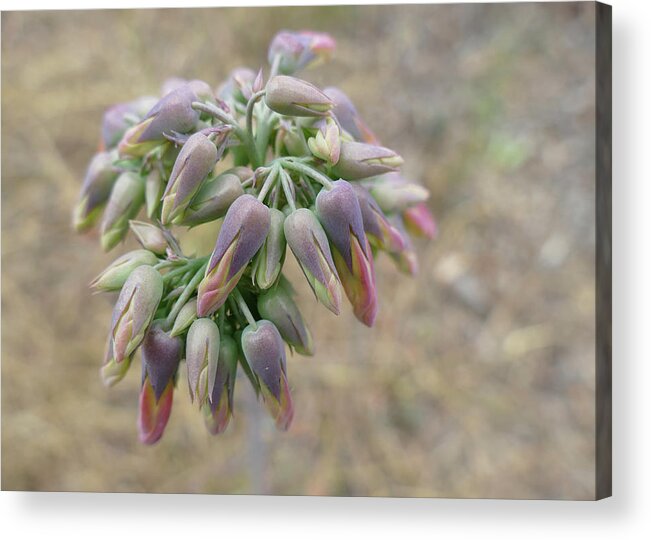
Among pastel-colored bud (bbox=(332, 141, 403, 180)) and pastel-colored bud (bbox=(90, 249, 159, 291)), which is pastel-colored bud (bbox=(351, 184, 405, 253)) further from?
pastel-colored bud (bbox=(90, 249, 159, 291))

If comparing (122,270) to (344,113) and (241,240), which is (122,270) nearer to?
(241,240)

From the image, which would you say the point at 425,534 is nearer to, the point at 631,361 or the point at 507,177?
the point at 631,361

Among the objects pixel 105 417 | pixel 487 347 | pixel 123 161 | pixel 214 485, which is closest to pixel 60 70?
pixel 105 417

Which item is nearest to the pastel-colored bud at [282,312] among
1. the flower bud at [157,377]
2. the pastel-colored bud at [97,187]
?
the flower bud at [157,377]

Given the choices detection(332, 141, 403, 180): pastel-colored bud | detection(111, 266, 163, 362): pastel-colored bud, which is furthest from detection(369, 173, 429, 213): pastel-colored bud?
detection(111, 266, 163, 362): pastel-colored bud

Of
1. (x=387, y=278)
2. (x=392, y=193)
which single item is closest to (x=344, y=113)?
(x=392, y=193)

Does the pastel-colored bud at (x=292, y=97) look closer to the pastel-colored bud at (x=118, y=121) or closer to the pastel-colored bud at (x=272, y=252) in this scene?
the pastel-colored bud at (x=272, y=252)
